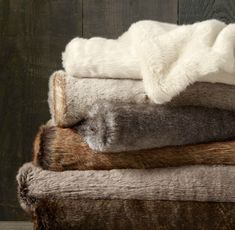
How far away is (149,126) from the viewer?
61 cm

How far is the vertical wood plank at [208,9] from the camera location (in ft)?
3.22

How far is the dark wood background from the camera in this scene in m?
0.98

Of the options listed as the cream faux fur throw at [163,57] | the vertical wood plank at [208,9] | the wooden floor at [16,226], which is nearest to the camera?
the cream faux fur throw at [163,57]

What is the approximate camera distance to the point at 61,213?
24.9 inches

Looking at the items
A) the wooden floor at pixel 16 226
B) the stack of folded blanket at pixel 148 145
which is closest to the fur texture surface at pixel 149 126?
the stack of folded blanket at pixel 148 145

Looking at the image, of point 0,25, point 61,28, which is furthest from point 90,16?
point 0,25

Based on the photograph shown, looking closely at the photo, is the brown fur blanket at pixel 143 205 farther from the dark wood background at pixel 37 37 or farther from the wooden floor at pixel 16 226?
the dark wood background at pixel 37 37

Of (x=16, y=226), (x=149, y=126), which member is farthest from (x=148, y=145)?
(x=16, y=226)

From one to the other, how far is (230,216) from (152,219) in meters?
0.09

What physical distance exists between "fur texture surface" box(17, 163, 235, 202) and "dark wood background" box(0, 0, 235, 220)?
378mm

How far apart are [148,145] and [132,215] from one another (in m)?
0.08

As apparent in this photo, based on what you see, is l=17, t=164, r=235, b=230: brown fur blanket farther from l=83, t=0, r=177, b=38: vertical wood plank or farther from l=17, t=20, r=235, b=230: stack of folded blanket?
l=83, t=0, r=177, b=38: vertical wood plank

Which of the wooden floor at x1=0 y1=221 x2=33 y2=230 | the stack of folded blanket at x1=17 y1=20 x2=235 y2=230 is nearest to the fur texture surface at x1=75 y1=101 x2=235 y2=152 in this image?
the stack of folded blanket at x1=17 y1=20 x2=235 y2=230

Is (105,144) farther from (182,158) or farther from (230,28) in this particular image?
(230,28)
